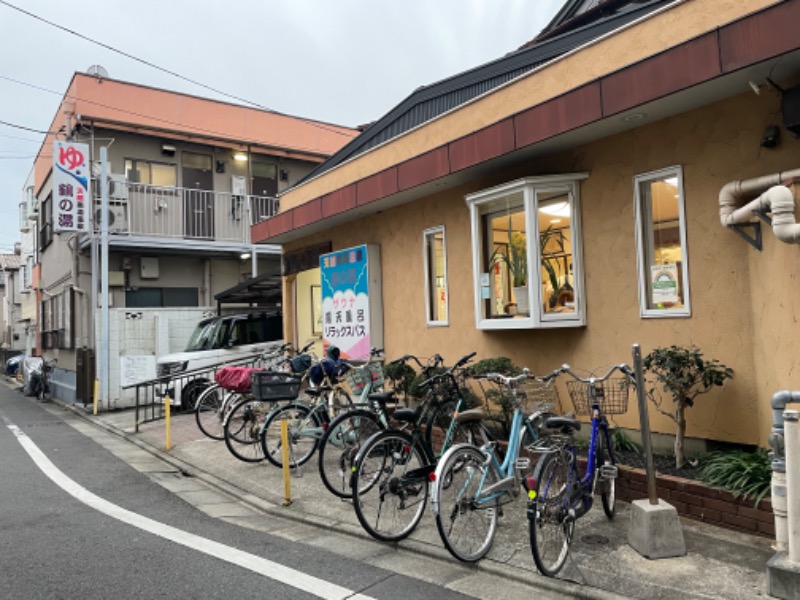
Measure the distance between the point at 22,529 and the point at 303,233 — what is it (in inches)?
296

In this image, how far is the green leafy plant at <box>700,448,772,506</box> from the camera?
440 centimetres

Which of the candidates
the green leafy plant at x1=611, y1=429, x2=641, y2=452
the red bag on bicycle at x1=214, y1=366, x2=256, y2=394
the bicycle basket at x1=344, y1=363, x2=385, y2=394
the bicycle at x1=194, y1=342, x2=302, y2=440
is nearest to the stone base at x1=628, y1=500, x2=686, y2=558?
the green leafy plant at x1=611, y1=429, x2=641, y2=452

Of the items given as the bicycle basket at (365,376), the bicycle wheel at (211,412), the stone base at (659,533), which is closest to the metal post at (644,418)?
the stone base at (659,533)

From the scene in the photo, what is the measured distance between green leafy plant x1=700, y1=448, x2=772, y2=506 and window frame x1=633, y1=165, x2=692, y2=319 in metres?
1.34

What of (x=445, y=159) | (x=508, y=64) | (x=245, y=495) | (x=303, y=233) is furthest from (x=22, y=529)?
(x=508, y=64)

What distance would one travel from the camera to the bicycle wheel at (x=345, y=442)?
5.69 m

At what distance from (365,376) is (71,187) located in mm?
10862

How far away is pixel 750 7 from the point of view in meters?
4.98

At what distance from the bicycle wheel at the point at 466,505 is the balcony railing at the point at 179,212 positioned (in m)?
13.5

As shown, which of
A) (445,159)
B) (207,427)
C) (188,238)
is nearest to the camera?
(445,159)

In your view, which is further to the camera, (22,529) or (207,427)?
(207,427)

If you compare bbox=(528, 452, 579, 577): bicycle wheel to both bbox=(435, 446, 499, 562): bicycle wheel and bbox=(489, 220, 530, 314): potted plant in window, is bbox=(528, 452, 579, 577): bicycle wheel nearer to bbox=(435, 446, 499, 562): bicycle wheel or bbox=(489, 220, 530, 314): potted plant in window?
bbox=(435, 446, 499, 562): bicycle wheel

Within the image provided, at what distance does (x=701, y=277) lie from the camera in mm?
5457

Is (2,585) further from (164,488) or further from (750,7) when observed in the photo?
(750,7)
